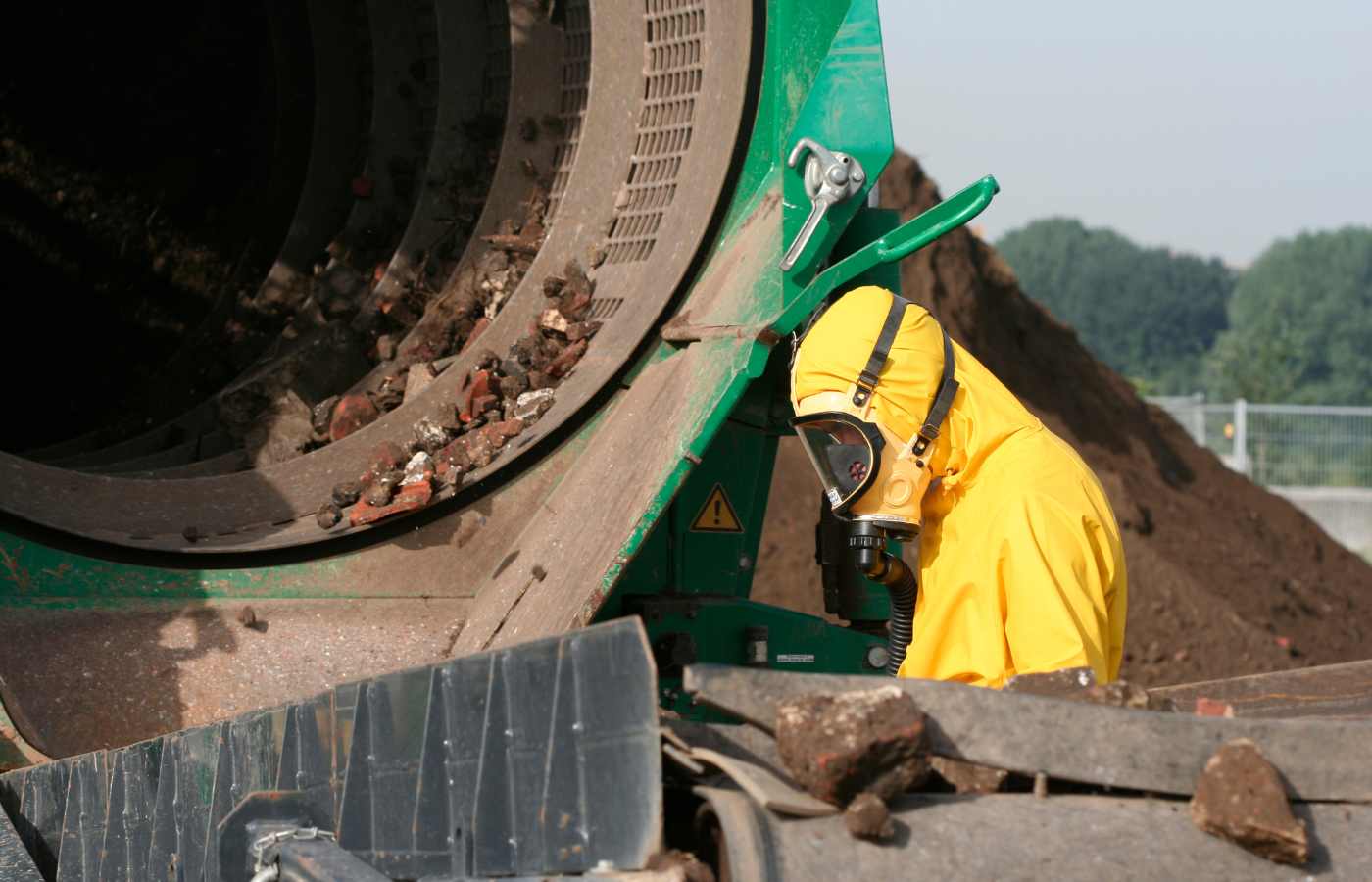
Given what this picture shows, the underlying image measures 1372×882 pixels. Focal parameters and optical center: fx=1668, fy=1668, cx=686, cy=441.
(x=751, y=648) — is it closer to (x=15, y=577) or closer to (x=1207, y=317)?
(x=15, y=577)

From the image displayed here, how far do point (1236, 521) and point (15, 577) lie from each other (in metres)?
10.3

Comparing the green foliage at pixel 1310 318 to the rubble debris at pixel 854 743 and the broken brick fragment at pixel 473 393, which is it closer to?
the broken brick fragment at pixel 473 393

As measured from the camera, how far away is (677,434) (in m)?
3.33

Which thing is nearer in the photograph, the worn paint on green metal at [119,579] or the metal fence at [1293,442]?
the worn paint on green metal at [119,579]

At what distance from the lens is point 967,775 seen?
1931mm

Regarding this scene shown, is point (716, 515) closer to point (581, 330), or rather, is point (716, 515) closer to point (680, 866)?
point (581, 330)

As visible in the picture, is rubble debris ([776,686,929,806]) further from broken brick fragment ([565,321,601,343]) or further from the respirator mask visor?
broken brick fragment ([565,321,601,343])

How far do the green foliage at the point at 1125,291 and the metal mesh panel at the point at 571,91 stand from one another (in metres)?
66.3

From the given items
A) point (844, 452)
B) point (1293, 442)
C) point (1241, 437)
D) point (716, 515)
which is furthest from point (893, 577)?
point (1293, 442)

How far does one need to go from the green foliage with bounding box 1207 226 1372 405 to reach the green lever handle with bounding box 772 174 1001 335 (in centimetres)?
2828

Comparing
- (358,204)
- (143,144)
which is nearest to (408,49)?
(358,204)

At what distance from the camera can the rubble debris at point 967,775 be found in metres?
1.92

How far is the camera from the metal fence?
1591cm

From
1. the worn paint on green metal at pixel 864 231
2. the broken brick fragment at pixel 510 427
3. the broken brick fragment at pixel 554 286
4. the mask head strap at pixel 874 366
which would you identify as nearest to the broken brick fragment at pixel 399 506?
the broken brick fragment at pixel 510 427
